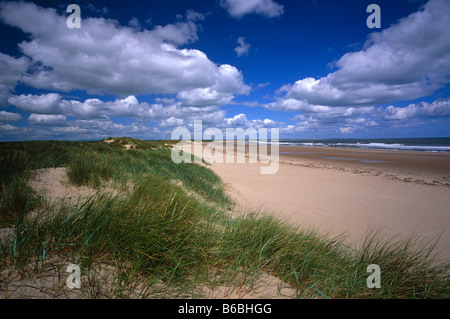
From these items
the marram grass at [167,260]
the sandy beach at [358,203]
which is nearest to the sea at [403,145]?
the sandy beach at [358,203]

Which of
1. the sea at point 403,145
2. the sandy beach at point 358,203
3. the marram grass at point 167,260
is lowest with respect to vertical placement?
the sandy beach at point 358,203

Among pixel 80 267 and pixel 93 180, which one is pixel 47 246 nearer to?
pixel 80 267

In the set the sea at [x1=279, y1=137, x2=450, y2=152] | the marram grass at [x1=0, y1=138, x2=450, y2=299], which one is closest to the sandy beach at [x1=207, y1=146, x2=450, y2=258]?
the marram grass at [x1=0, y1=138, x2=450, y2=299]

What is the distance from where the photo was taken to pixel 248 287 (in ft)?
6.25

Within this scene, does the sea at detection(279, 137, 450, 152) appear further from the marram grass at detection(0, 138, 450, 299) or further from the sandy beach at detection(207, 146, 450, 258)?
the marram grass at detection(0, 138, 450, 299)

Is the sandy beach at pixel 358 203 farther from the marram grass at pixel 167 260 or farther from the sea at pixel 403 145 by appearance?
the sea at pixel 403 145

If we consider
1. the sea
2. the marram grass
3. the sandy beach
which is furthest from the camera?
the sea

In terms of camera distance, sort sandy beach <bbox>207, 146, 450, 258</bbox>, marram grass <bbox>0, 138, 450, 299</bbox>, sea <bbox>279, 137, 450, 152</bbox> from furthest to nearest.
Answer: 1. sea <bbox>279, 137, 450, 152</bbox>
2. sandy beach <bbox>207, 146, 450, 258</bbox>
3. marram grass <bbox>0, 138, 450, 299</bbox>

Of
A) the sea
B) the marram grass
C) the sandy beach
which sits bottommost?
the sandy beach

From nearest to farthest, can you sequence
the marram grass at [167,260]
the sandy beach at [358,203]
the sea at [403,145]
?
1. the marram grass at [167,260]
2. the sandy beach at [358,203]
3. the sea at [403,145]

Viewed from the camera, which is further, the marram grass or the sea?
the sea

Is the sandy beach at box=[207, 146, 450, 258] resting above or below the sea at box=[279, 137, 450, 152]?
below

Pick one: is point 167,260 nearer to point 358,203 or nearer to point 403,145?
point 358,203
